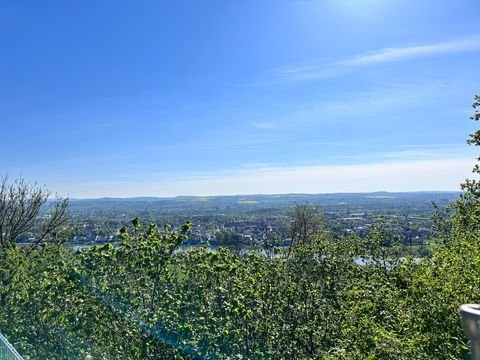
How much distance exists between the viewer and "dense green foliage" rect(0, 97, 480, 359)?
18.5 ft

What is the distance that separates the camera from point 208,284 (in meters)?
7.13

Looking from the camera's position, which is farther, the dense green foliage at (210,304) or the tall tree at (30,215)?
the tall tree at (30,215)

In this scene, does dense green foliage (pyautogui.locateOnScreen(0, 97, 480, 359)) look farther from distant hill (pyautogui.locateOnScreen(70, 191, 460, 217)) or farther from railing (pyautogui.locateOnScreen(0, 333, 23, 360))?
distant hill (pyautogui.locateOnScreen(70, 191, 460, 217))

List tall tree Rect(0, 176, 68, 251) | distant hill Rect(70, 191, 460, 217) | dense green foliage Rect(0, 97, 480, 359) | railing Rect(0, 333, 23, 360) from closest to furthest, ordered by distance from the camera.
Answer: railing Rect(0, 333, 23, 360) → dense green foliage Rect(0, 97, 480, 359) → tall tree Rect(0, 176, 68, 251) → distant hill Rect(70, 191, 460, 217)

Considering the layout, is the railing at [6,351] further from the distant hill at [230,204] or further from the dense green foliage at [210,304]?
the distant hill at [230,204]

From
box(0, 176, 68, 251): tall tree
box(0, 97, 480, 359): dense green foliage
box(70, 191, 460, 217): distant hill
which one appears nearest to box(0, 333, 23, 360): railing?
box(0, 97, 480, 359): dense green foliage

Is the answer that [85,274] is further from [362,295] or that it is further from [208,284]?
[362,295]

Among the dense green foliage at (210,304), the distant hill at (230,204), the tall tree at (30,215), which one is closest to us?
the dense green foliage at (210,304)

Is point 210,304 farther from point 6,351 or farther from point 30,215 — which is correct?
point 30,215

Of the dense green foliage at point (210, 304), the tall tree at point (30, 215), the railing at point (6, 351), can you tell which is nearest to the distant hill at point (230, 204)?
the tall tree at point (30, 215)

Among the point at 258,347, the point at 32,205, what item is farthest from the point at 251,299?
the point at 32,205

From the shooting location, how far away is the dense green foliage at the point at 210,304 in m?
5.65

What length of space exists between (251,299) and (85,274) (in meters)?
2.72

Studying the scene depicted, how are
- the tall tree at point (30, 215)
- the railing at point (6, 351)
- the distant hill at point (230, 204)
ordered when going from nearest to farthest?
the railing at point (6, 351) < the tall tree at point (30, 215) < the distant hill at point (230, 204)
